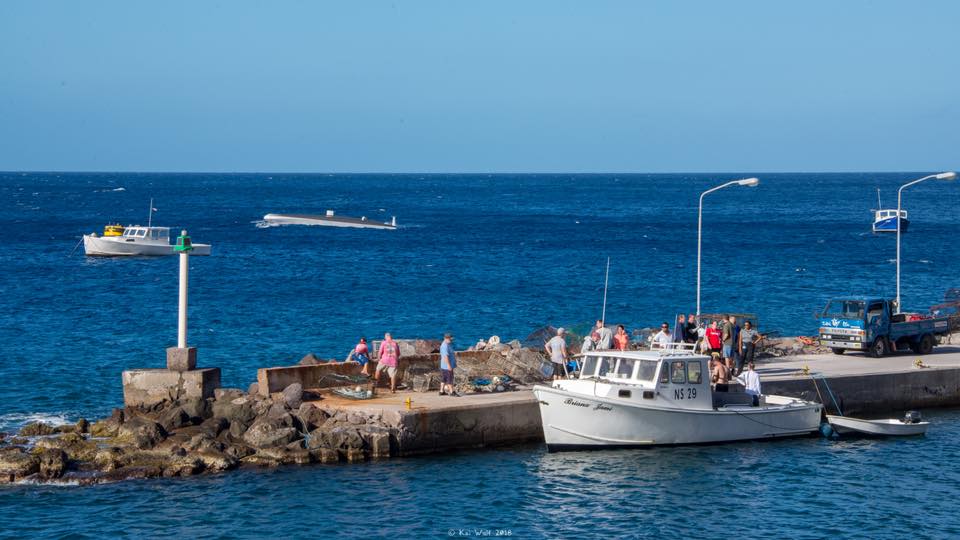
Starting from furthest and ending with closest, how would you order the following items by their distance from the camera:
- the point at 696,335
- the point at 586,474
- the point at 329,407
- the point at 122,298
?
the point at 122,298, the point at 696,335, the point at 329,407, the point at 586,474

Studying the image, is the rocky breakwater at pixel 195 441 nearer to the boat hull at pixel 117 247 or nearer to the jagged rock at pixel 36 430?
the jagged rock at pixel 36 430

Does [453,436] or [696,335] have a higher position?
[696,335]

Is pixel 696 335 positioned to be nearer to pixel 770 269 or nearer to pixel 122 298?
pixel 122 298

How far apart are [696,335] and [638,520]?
29.0 feet

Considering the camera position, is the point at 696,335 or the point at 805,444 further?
the point at 696,335

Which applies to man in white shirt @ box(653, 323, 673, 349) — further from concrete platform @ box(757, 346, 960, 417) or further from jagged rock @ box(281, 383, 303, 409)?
jagged rock @ box(281, 383, 303, 409)

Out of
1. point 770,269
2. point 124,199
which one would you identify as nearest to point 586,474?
point 770,269

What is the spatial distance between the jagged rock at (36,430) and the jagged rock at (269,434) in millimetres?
4874

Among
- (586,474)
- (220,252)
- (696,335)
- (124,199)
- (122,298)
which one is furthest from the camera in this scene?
(124,199)

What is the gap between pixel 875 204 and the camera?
170625mm

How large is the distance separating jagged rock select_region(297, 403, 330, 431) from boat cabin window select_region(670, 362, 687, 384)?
7250 mm

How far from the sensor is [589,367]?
25.5 metres

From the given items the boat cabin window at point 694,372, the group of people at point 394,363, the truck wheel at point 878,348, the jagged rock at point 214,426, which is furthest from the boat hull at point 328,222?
the boat cabin window at point 694,372

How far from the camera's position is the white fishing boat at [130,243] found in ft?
265
